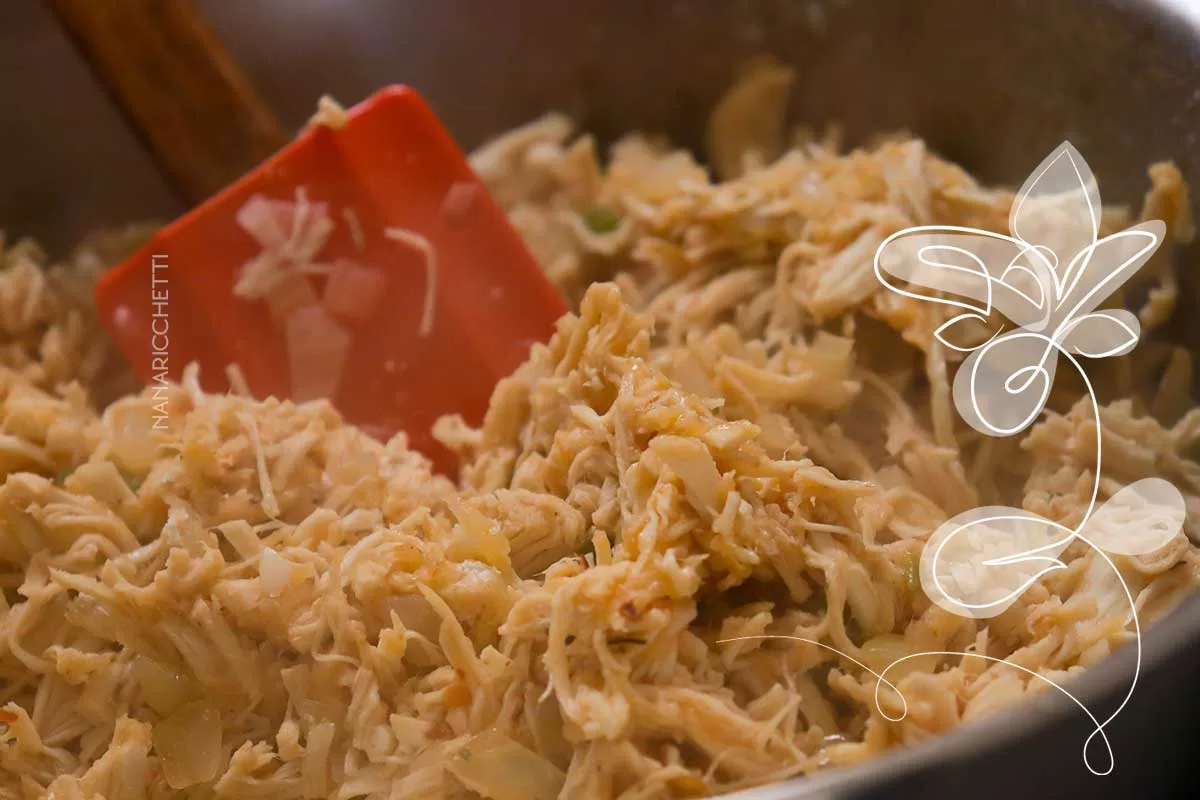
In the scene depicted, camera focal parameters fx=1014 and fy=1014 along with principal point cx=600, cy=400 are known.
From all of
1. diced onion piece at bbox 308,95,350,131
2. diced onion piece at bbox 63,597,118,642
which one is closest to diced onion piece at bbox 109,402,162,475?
diced onion piece at bbox 63,597,118,642

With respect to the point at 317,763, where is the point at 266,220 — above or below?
above

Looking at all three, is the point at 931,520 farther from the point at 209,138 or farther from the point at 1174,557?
the point at 209,138

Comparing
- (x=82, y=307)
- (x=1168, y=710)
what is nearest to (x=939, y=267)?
(x=1168, y=710)

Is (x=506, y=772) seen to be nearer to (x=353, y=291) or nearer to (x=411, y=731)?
(x=411, y=731)

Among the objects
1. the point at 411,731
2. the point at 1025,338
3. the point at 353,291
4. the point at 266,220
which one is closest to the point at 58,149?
the point at 266,220

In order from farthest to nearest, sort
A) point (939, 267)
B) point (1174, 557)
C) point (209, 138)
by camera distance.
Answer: point (209, 138), point (939, 267), point (1174, 557)

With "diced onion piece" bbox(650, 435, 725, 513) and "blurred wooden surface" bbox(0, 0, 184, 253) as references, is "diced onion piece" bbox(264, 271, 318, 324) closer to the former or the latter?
"blurred wooden surface" bbox(0, 0, 184, 253)

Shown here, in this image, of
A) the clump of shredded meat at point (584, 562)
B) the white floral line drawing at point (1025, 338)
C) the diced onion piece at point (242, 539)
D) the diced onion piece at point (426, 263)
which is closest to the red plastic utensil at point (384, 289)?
the diced onion piece at point (426, 263)
